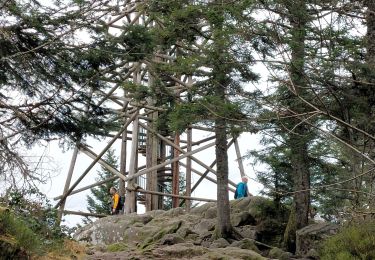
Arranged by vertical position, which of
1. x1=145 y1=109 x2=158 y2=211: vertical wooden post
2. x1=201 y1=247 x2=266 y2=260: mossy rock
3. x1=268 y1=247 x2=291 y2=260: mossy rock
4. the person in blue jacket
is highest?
x1=145 y1=109 x2=158 y2=211: vertical wooden post

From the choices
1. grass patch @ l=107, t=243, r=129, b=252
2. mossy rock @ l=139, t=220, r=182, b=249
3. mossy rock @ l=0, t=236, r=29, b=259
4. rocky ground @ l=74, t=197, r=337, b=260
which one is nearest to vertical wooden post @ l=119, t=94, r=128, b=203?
rocky ground @ l=74, t=197, r=337, b=260

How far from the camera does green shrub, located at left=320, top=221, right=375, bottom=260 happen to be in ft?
24.0

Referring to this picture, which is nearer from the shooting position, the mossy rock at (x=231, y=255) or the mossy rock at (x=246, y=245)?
the mossy rock at (x=231, y=255)

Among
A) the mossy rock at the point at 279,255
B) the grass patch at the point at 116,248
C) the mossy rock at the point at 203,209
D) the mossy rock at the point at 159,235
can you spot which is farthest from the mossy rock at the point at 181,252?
the mossy rock at the point at 203,209

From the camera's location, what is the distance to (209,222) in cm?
1427

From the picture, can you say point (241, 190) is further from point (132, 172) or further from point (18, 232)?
point (18, 232)

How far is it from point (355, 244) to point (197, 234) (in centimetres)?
635

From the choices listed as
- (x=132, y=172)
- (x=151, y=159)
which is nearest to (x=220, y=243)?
(x=132, y=172)

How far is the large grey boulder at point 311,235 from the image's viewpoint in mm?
10836

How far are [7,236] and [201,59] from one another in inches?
261

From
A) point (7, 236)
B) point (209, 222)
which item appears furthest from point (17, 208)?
point (209, 222)

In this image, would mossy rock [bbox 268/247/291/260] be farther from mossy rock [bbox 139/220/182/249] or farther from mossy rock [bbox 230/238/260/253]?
mossy rock [bbox 139/220/182/249]

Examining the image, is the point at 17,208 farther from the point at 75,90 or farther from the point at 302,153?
the point at 302,153

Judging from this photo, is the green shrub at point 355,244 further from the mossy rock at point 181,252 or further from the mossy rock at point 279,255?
the mossy rock at point 279,255
